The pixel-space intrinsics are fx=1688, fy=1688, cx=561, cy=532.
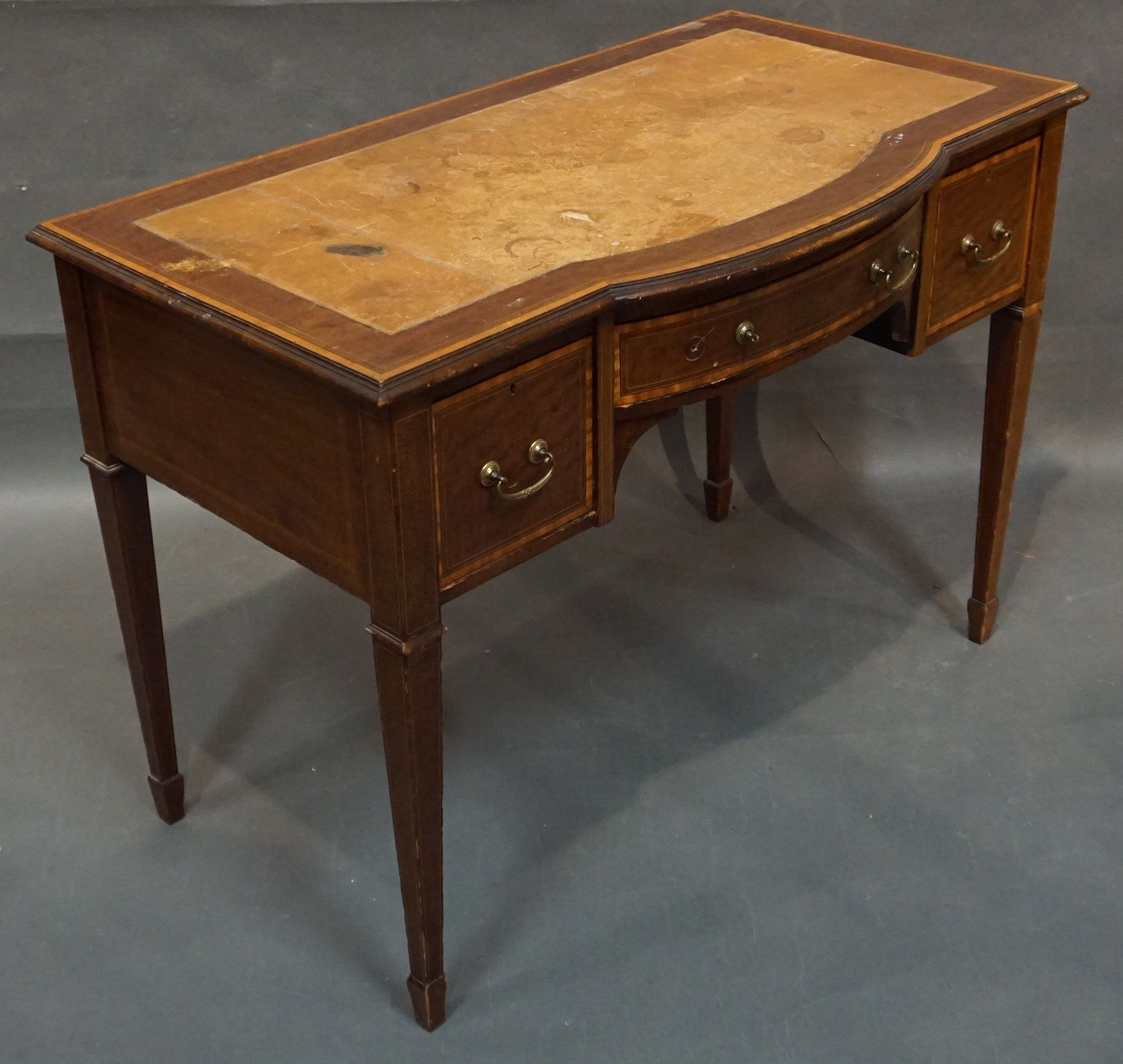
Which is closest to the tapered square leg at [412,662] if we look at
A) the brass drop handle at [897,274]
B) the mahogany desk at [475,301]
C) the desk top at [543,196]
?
the mahogany desk at [475,301]

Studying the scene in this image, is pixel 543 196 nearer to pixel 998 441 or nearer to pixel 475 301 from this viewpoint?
pixel 475 301

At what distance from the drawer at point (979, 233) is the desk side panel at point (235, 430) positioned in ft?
3.38

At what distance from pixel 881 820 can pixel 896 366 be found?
129 cm

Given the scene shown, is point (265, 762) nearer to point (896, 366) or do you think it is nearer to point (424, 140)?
point (424, 140)

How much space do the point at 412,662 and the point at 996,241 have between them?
1215mm

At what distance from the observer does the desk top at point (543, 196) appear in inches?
75.9

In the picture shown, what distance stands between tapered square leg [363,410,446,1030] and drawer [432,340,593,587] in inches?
1.3

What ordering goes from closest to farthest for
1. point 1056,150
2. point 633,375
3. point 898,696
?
1. point 633,375
2. point 1056,150
3. point 898,696

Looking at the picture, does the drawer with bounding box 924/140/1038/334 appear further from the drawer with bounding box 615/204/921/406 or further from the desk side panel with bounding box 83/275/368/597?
the desk side panel with bounding box 83/275/368/597

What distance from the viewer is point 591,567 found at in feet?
10.7

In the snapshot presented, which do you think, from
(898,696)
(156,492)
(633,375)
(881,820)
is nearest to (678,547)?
(898,696)

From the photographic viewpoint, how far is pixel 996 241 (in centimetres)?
261

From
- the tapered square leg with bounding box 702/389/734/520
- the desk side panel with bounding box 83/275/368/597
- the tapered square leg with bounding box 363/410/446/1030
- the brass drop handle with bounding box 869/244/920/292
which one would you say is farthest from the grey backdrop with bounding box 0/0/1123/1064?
the brass drop handle with bounding box 869/244/920/292

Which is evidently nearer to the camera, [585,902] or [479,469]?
[479,469]
